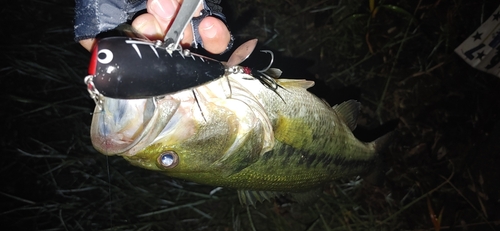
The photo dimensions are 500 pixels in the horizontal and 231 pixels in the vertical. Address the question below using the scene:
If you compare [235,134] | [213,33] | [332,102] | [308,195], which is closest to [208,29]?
[213,33]

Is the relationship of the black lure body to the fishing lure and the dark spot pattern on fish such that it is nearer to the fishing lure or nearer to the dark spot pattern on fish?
the fishing lure

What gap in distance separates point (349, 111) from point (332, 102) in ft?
3.54

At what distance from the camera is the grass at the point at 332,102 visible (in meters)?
2.99

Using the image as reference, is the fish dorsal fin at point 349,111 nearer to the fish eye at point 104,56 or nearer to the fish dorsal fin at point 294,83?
the fish dorsal fin at point 294,83

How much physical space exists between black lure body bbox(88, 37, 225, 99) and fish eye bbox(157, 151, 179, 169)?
36 cm

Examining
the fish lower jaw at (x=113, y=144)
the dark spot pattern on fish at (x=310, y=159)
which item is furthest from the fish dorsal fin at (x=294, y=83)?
the fish lower jaw at (x=113, y=144)

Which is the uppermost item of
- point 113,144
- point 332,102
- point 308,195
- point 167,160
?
point 113,144

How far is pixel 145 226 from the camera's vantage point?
10.7ft

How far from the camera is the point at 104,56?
2.95ft

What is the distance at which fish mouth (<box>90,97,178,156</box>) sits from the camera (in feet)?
3.44

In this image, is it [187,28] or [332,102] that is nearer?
[187,28]

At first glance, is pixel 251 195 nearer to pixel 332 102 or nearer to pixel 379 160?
pixel 379 160

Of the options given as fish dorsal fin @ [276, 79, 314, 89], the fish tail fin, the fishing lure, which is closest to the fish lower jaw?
the fishing lure

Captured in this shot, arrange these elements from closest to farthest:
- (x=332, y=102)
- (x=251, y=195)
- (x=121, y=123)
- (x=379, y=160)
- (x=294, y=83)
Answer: (x=121, y=123)
(x=294, y=83)
(x=251, y=195)
(x=379, y=160)
(x=332, y=102)
